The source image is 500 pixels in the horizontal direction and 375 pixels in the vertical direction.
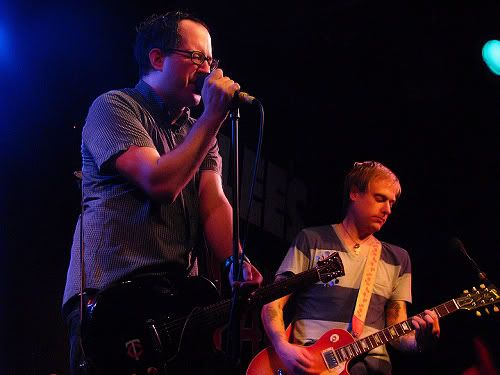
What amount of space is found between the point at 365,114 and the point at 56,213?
3.45 metres

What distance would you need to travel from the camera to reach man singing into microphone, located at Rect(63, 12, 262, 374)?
1876mm

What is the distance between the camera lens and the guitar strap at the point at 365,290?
3359 millimetres

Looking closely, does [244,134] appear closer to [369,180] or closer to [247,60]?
[247,60]

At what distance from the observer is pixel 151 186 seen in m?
1.87

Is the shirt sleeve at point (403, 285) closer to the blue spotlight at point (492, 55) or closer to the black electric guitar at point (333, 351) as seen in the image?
the black electric guitar at point (333, 351)

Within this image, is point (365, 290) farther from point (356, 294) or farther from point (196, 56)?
point (196, 56)

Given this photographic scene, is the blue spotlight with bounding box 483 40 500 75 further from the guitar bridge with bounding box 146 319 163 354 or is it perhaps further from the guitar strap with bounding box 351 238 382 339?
the guitar bridge with bounding box 146 319 163 354

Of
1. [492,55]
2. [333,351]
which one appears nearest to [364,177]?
[333,351]

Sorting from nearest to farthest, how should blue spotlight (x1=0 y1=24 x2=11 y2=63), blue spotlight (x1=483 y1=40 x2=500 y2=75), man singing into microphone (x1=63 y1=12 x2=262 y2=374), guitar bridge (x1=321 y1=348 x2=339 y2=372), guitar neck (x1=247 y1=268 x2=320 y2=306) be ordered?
man singing into microphone (x1=63 y1=12 x2=262 y2=374) → guitar neck (x1=247 y1=268 x2=320 y2=306) → guitar bridge (x1=321 y1=348 x2=339 y2=372) → blue spotlight (x1=0 y1=24 x2=11 y2=63) → blue spotlight (x1=483 y1=40 x2=500 y2=75)

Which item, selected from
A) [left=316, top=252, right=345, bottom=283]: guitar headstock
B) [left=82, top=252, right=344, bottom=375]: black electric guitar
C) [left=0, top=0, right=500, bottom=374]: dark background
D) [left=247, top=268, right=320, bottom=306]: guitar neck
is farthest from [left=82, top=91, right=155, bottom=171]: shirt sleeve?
[left=316, top=252, right=345, bottom=283]: guitar headstock

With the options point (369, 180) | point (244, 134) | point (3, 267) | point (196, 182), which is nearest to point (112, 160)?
point (196, 182)

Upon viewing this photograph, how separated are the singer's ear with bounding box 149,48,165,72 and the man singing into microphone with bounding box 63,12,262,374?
65 mm

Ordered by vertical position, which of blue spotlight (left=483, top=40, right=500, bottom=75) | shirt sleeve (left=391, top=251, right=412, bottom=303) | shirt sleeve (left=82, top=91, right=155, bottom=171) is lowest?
shirt sleeve (left=391, top=251, right=412, bottom=303)

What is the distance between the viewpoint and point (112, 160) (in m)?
1.96
